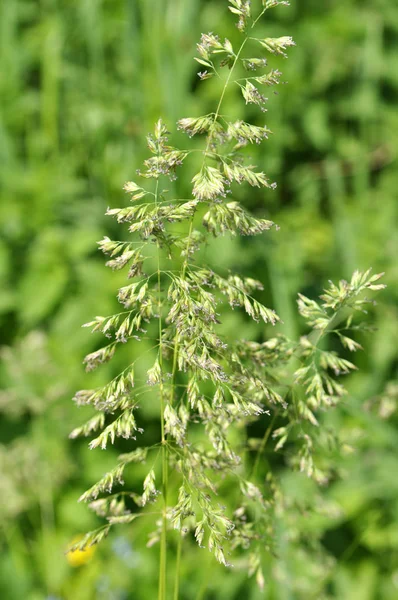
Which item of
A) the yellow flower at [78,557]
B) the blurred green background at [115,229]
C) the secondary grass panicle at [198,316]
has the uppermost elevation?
the secondary grass panicle at [198,316]

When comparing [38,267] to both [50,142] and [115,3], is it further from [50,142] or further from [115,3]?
[115,3]

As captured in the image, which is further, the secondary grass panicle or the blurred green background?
the blurred green background

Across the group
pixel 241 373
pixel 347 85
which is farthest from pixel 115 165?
pixel 241 373

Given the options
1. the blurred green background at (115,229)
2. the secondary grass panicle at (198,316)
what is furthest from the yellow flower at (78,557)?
the secondary grass panicle at (198,316)

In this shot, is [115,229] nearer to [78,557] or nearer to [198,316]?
[78,557]

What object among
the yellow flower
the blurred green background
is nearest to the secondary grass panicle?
the blurred green background

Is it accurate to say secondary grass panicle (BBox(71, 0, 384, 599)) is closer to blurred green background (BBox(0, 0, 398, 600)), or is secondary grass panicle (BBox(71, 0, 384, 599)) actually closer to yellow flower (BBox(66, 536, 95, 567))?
blurred green background (BBox(0, 0, 398, 600))

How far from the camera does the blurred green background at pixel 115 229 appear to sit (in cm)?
249

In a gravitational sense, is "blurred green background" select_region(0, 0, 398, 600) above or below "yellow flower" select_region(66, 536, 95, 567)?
above

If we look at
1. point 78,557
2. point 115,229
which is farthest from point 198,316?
point 115,229

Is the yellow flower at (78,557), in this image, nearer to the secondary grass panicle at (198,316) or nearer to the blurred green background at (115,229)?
the blurred green background at (115,229)

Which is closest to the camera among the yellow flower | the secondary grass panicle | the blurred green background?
the secondary grass panicle

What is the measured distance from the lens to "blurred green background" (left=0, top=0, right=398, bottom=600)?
2490mm

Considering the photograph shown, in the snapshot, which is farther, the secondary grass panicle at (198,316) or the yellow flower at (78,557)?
the yellow flower at (78,557)
